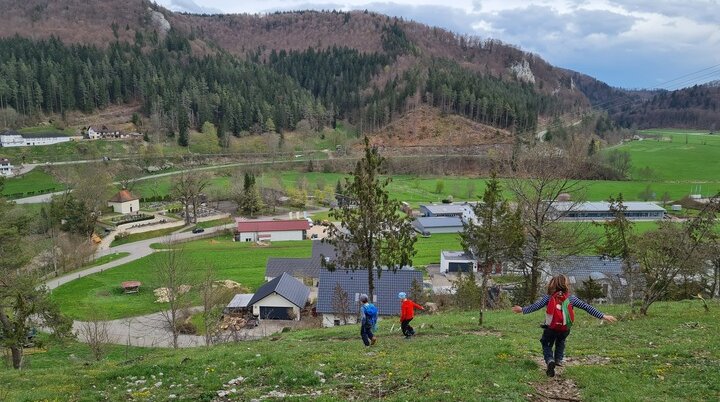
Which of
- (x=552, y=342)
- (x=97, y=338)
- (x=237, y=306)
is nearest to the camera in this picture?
(x=552, y=342)

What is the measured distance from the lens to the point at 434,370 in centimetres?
1073

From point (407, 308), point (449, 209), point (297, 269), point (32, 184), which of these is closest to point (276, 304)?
point (297, 269)

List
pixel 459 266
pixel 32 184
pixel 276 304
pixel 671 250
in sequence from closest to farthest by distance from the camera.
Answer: pixel 671 250
pixel 276 304
pixel 459 266
pixel 32 184

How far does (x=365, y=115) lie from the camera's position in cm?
17000

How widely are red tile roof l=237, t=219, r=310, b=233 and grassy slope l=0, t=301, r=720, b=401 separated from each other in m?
55.7

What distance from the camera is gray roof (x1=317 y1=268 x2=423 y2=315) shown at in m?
35.3

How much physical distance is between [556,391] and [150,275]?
5033 centimetres

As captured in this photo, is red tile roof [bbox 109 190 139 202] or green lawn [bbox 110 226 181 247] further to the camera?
red tile roof [bbox 109 190 139 202]

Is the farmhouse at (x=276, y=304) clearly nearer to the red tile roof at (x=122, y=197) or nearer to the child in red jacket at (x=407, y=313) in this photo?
the child in red jacket at (x=407, y=313)

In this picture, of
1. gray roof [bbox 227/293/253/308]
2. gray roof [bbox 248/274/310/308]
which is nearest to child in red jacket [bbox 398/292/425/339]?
gray roof [bbox 248/274/310/308]

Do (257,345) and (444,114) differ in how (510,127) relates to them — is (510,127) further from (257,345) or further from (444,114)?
(257,345)

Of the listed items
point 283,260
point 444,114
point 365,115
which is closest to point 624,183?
point 444,114

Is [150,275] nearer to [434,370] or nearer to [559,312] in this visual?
[434,370]

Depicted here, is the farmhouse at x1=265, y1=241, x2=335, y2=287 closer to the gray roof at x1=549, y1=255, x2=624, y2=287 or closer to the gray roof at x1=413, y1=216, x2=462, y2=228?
the gray roof at x1=549, y1=255, x2=624, y2=287
